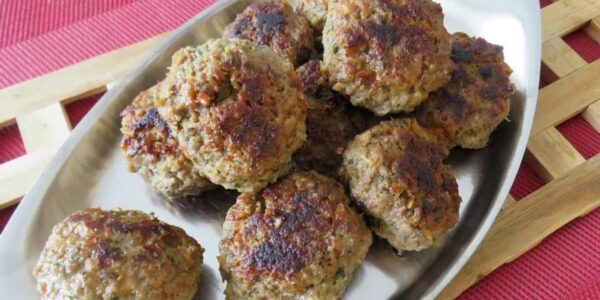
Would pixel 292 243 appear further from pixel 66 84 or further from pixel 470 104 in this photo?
pixel 66 84

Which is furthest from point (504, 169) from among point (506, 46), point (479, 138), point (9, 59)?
point (9, 59)

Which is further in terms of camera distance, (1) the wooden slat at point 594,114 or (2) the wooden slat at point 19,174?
(1) the wooden slat at point 594,114

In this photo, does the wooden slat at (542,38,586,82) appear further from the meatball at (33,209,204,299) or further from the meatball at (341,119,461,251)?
the meatball at (33,209,204,299)

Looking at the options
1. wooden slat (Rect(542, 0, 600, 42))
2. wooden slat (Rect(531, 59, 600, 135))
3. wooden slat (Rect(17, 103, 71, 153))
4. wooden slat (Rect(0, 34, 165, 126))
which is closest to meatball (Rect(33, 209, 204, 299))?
wooden slat (Rect(17, 103, 71, 153))

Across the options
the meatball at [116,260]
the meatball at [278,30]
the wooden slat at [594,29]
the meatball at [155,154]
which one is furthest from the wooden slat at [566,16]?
the meatball at [116,260]

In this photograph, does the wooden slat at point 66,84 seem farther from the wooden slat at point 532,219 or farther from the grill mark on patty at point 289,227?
the wooden slat at point 532,219

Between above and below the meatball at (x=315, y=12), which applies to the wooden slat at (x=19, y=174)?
above
